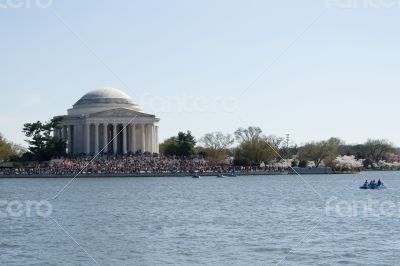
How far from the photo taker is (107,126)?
487 ft

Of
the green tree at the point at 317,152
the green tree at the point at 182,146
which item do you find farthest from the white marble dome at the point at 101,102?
the green tree at the point at 317,152

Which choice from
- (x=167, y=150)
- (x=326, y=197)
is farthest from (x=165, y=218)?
(x=167, y=150)

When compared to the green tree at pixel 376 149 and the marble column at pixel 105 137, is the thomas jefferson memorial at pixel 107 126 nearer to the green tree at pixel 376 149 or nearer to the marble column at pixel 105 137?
the marble column at pixel 105 137

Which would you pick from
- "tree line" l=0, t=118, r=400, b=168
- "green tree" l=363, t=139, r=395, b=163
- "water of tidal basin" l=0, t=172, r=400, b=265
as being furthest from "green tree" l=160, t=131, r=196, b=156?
"water of tidal basin" l=0, t=172, r=400, b=265

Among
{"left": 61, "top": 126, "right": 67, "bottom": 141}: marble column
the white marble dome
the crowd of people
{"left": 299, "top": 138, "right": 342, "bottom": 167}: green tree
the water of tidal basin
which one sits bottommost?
the water of tidal basin

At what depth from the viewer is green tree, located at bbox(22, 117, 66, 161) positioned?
141 metres

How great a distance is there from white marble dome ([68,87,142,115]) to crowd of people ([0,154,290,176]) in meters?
14.7

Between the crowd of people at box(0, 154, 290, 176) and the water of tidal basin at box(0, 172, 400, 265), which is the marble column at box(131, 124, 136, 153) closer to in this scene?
the crowd of people at box(0, 154, 290, 176)

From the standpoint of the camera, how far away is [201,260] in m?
32.7

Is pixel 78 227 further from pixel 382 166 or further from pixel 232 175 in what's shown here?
pixel 382 166

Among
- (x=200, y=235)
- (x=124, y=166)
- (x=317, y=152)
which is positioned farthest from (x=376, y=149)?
(x=200, y=235)

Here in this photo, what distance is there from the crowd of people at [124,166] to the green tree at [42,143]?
435cm

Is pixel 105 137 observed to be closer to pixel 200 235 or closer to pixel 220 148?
pixel 220 148

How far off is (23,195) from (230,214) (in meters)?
25.7
